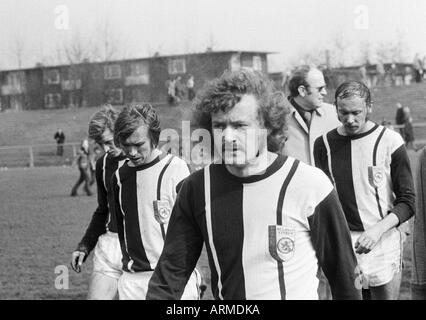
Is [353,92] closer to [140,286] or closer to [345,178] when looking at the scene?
[345,178]

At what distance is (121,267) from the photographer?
5094 millimetres

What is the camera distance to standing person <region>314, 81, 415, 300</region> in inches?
194

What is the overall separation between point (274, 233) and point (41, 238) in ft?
29.8

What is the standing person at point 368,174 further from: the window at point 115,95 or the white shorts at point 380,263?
the window at point 115,95

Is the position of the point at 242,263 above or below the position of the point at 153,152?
below

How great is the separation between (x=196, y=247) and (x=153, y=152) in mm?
1906

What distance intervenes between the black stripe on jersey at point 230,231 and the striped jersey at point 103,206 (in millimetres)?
2287

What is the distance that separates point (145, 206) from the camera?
4.71 m

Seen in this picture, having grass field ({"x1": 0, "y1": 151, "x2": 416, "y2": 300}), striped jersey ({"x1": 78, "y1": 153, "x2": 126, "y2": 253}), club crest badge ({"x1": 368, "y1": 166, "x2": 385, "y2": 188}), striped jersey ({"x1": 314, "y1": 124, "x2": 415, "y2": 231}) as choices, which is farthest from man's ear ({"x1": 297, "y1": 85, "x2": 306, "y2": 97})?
grass field ({"x1": 0, "y1": 151, "x2": 416, "y2": 300})

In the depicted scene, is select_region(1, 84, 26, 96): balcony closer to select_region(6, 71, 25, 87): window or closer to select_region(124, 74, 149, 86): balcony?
select_region(6, 71, 25, 87): window

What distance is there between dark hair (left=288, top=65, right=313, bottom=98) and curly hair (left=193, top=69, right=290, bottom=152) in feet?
7.87

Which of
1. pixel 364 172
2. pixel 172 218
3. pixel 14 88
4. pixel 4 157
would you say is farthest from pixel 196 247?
pixel 14 88

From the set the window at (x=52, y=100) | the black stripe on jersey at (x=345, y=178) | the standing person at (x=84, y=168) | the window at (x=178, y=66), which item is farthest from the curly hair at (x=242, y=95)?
the window at (x=52, y=100)
